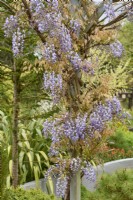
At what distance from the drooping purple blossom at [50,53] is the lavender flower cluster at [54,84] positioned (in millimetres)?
140

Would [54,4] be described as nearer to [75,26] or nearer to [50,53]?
[75,26]

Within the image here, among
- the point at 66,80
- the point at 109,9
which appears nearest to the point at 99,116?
the point at 66,80

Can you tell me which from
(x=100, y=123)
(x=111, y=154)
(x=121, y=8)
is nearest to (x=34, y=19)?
(x=121, y=8)

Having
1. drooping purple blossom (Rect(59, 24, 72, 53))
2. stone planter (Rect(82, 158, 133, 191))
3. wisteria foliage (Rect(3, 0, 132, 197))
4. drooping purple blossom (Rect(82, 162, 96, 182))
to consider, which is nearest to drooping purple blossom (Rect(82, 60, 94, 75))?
wisteria foliage (Rect(3, 0, 132, 197))

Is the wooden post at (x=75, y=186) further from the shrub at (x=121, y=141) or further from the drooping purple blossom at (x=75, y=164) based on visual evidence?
the shrub at (x=121, y=141)

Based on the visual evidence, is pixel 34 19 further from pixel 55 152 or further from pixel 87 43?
pixel 55 152

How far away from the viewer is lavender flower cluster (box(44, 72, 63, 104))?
420cm

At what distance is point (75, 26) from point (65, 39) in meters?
0.16

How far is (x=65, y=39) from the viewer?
13.4ft

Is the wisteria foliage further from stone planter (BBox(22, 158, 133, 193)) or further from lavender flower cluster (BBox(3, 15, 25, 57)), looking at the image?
stone planter (BBox(22, 158, 133, 193))

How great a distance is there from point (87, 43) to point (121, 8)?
1.49 ft

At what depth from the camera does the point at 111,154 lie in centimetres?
892

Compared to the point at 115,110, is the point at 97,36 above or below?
above

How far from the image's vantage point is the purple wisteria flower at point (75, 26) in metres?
4.09
